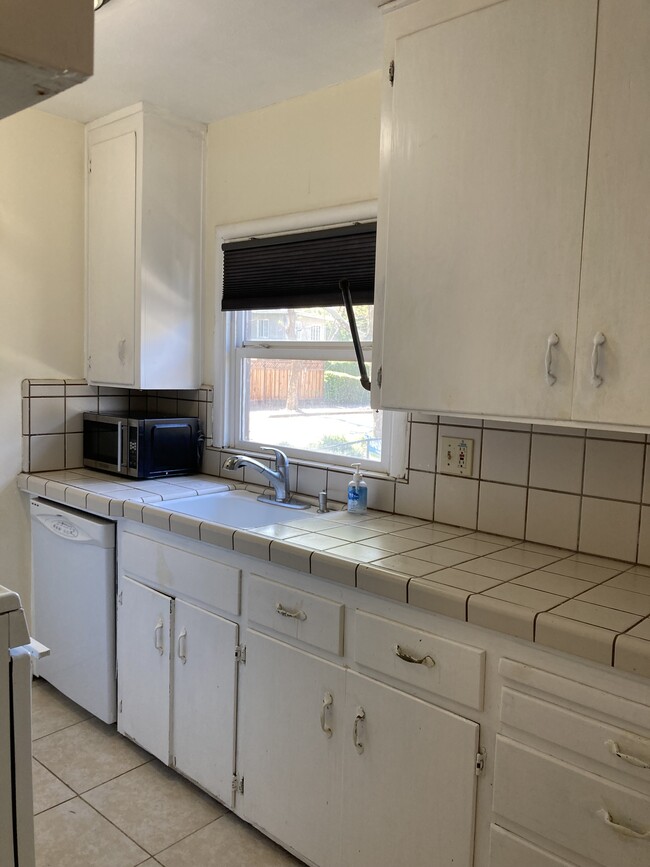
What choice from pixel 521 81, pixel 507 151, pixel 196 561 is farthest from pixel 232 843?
pixel 521 81

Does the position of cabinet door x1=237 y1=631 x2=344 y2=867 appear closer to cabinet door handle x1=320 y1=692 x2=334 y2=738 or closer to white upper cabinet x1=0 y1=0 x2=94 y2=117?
cabinet door handle x1=320 y1=692 x2=334 y2=738

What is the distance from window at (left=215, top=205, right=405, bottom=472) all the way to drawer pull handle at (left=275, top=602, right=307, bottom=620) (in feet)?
2.18

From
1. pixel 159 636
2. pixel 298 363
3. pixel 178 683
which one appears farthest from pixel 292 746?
pixel 298 363

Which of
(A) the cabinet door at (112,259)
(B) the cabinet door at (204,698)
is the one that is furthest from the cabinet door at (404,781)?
(A) the cabinet door at (112,259)

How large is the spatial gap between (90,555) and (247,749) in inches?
37.5

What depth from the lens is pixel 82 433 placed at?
312 centimetres

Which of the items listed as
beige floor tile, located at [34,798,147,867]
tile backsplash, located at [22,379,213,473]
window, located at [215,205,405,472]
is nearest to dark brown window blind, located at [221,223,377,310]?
window, located at [215,205,405,472]

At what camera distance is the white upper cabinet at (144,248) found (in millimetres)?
2799

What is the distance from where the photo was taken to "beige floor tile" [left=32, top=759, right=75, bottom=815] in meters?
2.19

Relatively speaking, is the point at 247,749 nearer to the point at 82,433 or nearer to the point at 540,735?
the point at 540,735

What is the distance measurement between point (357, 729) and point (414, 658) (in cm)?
28

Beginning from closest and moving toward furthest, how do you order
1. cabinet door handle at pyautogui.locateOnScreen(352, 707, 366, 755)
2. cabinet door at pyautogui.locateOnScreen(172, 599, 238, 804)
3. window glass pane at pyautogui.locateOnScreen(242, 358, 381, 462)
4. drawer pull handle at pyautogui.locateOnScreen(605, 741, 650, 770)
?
drawer pull handle at pyautogui.locateOnScreen(605, 741, 650, 770)
cabinet door handle at pyautogui.locateOnScreen(352, 707, 366, 755)
cabinet door at pyautogui.locateOnScreen(172, 599, 238, 804)
window glass pane at pyautogui.locateOnScreen(242, 358, 381, 462)

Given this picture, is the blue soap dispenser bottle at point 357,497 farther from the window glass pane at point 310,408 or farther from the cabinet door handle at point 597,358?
the cabinet door handle at point 597,358

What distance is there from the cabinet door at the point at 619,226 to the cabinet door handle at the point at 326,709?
945 mm
